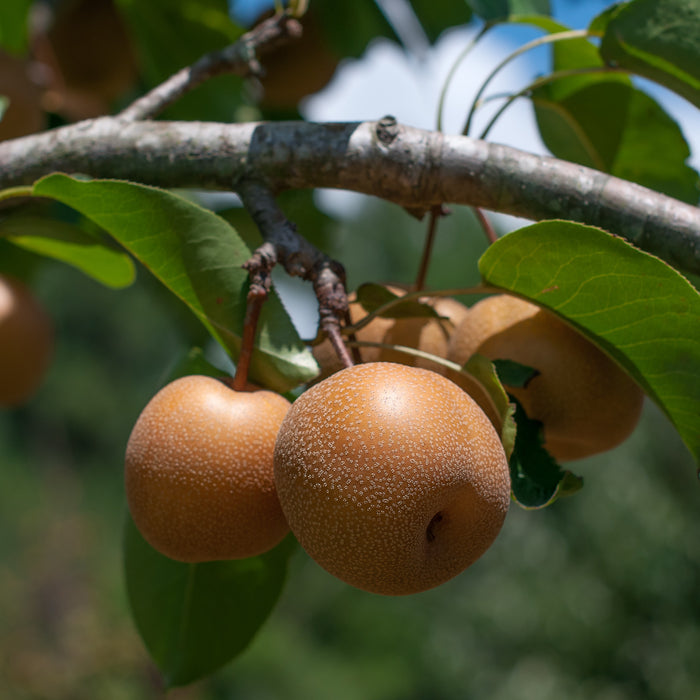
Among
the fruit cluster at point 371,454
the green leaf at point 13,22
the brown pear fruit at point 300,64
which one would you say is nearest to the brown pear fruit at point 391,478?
the fruit cluster at point 371,454

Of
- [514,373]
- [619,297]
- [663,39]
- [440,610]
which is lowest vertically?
[440,610]

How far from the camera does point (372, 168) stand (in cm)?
77

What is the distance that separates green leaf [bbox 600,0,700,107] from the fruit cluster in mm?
341

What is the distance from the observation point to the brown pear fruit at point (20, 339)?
137cm

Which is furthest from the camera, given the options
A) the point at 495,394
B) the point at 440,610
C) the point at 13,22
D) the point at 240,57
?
the point at 440,610

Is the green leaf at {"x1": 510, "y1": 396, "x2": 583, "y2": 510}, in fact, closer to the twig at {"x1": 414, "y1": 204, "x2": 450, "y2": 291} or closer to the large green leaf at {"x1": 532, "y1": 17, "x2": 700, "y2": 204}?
the twig at {"x1": 414, "y1": 204, "x2": 450, "y2": 291}

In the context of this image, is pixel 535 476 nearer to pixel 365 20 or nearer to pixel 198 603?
pixel 198 603

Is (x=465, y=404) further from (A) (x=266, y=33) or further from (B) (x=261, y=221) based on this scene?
(A) (x=266, y=33)

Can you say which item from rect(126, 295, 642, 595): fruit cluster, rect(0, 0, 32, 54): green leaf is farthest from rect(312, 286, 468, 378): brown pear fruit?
rect(0, 0, 32, 54): green leaf

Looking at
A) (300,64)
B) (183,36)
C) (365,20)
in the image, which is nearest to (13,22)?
(183,36)

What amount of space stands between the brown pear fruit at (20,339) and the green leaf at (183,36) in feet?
1.84

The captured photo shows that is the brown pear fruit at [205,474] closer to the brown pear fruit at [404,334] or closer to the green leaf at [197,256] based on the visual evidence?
the green leaf at [197,256]

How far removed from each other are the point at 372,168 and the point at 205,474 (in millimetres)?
369

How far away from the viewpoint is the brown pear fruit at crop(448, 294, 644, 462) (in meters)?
0.74
